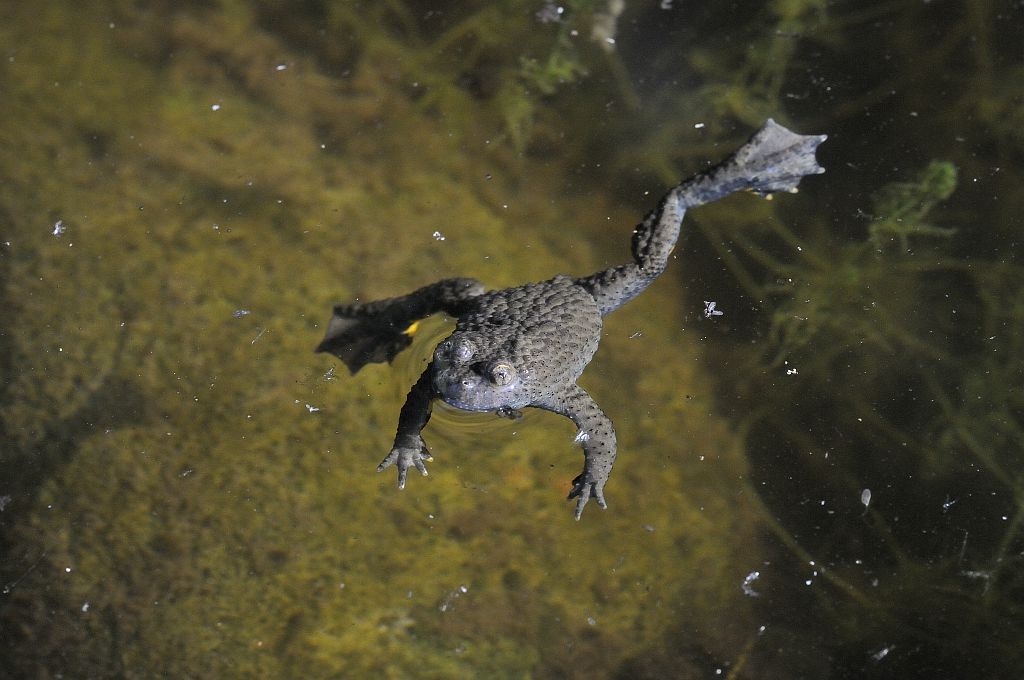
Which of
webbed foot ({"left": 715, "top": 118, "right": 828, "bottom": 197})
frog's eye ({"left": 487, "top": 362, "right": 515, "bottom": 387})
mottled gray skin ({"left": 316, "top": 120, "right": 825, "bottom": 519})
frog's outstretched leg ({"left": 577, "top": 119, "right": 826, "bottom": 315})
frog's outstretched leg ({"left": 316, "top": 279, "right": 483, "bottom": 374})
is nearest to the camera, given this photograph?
frog's eye ({"left": 487, "top": 362, "right": 515, "bottom": 387})

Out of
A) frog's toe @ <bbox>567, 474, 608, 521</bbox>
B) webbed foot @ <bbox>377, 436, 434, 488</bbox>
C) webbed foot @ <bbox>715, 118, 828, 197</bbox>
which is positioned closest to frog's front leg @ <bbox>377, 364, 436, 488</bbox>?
webbed foot @ <bbox>377, 436, 434, 488</bbox>

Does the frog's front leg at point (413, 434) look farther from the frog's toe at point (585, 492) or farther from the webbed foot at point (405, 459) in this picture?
the frog's toe at point (585, 492)

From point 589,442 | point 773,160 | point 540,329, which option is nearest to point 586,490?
point 589,442

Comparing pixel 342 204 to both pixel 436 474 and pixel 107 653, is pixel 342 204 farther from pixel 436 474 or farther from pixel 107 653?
pixel 107 653

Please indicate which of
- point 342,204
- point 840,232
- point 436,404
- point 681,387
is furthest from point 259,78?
point 840,232

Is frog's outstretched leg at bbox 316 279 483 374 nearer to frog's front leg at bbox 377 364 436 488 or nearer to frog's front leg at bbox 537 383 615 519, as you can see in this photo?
frog's front leg at bbox 377 364 436 488

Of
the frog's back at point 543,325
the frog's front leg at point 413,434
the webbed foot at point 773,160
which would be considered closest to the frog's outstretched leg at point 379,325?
the frog's back at point 543,325
